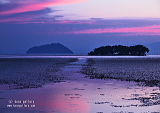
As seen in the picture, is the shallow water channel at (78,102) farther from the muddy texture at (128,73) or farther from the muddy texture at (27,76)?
the muddy texture at (128,73)

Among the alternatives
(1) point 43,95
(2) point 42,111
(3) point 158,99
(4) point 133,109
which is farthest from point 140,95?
(2) point 42,111

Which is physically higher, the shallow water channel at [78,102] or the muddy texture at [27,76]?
the shallow water channel at [78,102]

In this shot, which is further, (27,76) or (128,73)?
(128,73)

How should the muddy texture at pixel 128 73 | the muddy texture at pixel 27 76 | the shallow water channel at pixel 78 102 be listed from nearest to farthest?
the shallow water channel at pixel 78 102 → the muddy texture at pixel 27 76 → the muddy texture at pixel 128 73

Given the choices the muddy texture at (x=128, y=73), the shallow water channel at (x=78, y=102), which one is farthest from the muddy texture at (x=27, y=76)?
the shallow water channel at (x=78, y=102)

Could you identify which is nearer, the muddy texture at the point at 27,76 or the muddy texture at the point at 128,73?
the muddy texture at the point at 27,76

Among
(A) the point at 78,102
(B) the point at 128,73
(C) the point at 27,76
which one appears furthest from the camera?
(B) the point at 128,73

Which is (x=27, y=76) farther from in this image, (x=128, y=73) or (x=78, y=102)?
(x=78, y=102)

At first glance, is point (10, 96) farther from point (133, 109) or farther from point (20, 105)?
point (133, 109)

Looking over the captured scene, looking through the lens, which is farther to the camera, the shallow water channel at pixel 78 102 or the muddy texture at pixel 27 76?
the muddy texture at pixel 27 76

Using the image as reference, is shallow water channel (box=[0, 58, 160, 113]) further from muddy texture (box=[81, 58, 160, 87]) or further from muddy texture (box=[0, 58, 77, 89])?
muddy texture (box=[81, 58, 160, 87])

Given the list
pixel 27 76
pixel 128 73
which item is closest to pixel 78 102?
pixel 27 76

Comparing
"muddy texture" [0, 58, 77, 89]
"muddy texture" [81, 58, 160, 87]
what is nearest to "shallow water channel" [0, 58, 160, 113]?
"muddy texture" [0, 58, 77, 89]

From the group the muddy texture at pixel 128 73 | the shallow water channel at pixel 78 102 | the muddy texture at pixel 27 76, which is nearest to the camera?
the shallow water channel at pixel 78 102
